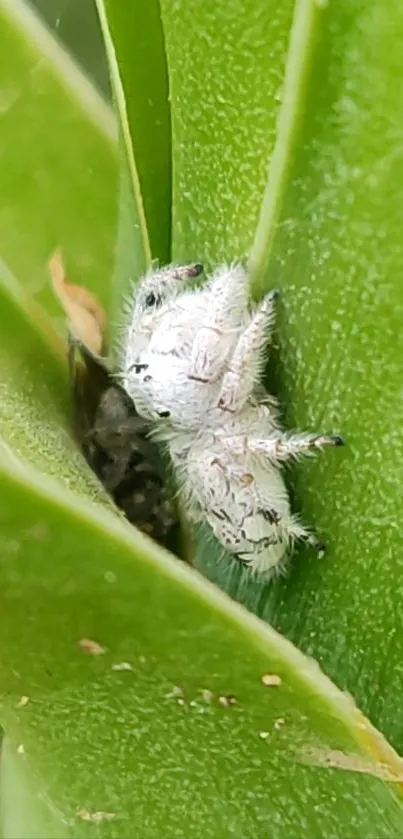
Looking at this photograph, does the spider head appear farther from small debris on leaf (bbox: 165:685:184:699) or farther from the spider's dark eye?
small debris on leaf (bbox: 165:685:184:699)

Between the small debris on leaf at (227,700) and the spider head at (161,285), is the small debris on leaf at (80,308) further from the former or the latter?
the small debris on leaf at (227,700)

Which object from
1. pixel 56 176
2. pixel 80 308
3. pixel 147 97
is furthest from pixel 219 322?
pixel 56 176

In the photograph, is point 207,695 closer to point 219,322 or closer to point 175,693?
point 175,693

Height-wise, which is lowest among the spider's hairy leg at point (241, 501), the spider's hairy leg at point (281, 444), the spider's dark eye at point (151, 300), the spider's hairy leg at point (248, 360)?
the spider's hairy leg at point (241, 501)

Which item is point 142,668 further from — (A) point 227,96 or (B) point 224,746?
(A) point 227,96

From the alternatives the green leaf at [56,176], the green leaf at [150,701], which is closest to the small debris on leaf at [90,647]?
the green leaf at [150,701]

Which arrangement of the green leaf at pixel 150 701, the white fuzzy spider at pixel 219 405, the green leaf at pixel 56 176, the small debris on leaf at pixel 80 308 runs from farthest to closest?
the green leaf at pixel 56 176 → the small debris on leaf at pixel 80 308 → the white fuzzy spider at pixel 219 405 → the green leaf at pixel 150 701

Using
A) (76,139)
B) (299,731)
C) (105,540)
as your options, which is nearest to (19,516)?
Result: (105,540)
